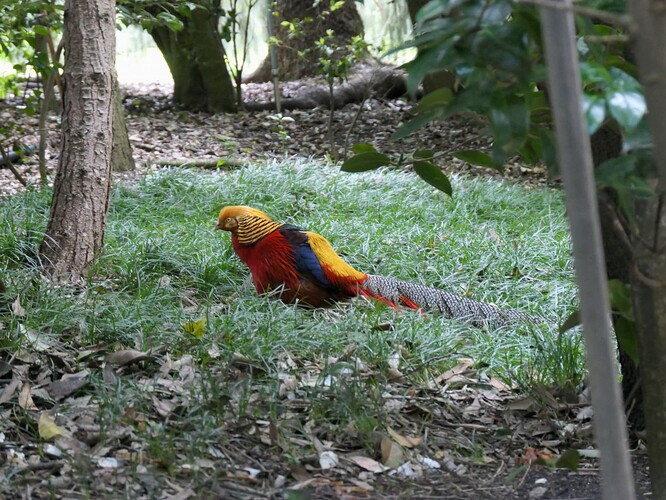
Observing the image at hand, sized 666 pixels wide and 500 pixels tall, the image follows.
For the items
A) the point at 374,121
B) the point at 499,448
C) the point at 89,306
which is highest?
the point at 374,121

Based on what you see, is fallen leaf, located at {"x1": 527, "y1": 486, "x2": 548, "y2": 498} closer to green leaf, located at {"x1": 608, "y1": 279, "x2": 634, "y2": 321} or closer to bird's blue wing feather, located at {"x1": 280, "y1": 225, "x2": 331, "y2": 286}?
green leaf, located at {"x1": 608, "y1": 279, "x2": 634, "y2": 321}

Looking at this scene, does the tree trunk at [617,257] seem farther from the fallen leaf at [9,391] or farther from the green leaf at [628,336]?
the fallen leaf at [9,391]

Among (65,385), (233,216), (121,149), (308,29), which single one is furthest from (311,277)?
(308,29)

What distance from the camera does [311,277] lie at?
4.23m

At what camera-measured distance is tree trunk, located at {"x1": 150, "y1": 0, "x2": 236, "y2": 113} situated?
32.8 feet

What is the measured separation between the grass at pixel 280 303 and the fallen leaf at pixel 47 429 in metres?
0.13

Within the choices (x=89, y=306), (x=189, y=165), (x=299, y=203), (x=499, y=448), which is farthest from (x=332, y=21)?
(x=499, y=448)

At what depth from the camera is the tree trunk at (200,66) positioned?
1001 cm

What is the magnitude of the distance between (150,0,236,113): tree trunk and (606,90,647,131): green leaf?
361 inches

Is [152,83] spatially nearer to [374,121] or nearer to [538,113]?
[374,121]

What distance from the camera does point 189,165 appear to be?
7.27 metres

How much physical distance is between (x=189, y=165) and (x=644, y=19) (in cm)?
651

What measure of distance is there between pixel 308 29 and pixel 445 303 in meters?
8.28

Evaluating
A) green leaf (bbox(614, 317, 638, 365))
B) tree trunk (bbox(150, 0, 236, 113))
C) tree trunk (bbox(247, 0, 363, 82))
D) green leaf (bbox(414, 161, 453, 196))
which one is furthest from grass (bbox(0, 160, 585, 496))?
tree trunk (bbox(247, 0, 363, 82))
